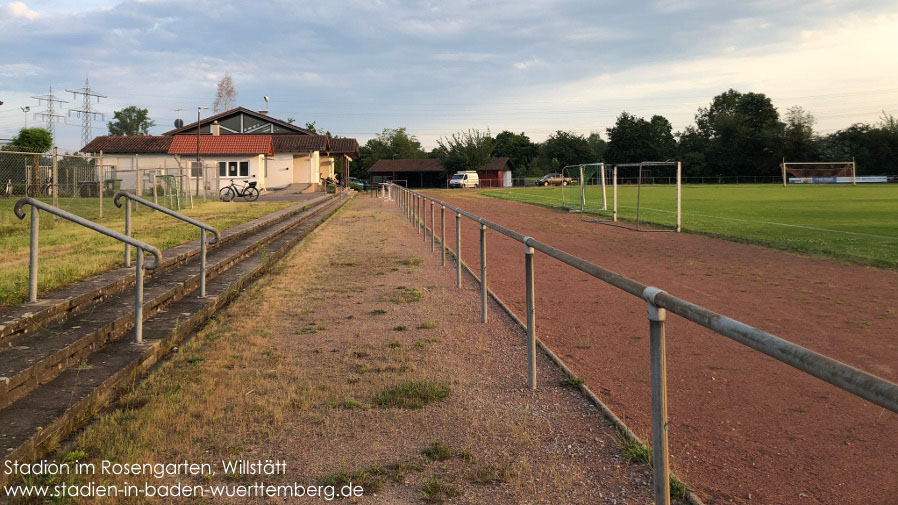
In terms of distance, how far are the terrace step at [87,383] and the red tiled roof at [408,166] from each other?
253 ft

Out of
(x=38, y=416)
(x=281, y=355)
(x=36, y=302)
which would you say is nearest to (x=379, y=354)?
(x=281, y=355)

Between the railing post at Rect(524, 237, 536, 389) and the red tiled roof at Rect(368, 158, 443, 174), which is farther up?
the red tiled roof at Rect(368, 158, 443, 174)

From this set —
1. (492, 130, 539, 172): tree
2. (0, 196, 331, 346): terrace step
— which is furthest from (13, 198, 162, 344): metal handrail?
(492, 130, 539, 172): tree

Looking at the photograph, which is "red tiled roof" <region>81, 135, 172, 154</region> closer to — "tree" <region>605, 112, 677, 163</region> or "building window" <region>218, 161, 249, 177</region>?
"building window" <region>218, 161, 249, 177</region>

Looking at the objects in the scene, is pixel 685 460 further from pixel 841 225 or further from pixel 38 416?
pixel 841 225

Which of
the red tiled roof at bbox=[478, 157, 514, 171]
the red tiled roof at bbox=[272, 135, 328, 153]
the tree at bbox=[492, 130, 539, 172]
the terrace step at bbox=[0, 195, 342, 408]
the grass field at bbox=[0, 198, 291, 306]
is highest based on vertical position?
the tree at bbox=[492, 130, 539, 172]

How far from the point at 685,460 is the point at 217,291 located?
619 cm

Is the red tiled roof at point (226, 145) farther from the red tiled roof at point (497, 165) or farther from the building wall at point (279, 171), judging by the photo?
the red tiled roof at point (497, 165)

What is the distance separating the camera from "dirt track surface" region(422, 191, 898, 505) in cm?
333

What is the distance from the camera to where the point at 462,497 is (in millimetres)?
3062

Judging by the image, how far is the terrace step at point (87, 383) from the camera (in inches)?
137

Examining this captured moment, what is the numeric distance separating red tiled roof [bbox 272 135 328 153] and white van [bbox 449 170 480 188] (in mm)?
19741

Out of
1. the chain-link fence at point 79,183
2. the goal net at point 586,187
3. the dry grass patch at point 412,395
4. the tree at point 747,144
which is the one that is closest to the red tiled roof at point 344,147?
the chain-link fence at point 79,183

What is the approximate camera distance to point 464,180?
231 ft
